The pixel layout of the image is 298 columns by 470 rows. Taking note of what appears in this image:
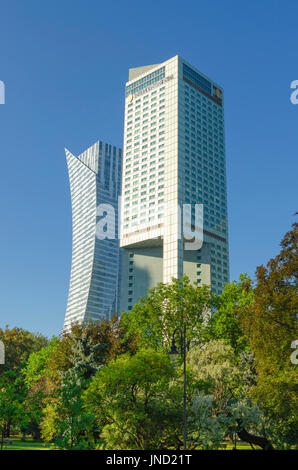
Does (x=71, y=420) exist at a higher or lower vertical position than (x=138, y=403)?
lower

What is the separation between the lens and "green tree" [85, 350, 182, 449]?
29.3 metres

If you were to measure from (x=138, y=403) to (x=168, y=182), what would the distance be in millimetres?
Result: 105669

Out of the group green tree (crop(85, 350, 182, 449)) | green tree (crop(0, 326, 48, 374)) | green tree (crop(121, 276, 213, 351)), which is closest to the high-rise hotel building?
green tree (crop(0, 326, 48, 374))

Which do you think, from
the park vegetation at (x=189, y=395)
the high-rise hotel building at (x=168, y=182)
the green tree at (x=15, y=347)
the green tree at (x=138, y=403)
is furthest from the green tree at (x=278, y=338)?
the high-rise hotel building at (x=168, y=182)

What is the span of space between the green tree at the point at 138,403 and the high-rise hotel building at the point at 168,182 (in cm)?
9460

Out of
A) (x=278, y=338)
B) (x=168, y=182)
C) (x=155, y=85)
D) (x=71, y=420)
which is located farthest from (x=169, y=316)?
(x=155, y=85)

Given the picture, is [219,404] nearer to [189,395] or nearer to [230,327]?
[189,395]

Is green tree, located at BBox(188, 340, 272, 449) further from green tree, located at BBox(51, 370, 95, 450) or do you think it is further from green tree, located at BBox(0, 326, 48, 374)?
green tree, located at BBox(0, 326, 48, 374)

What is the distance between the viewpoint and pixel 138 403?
3020 centimetres

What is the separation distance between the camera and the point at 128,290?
140125 mm

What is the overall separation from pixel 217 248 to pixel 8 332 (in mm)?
76179

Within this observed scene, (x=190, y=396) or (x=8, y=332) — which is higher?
(x=8, y=332)
